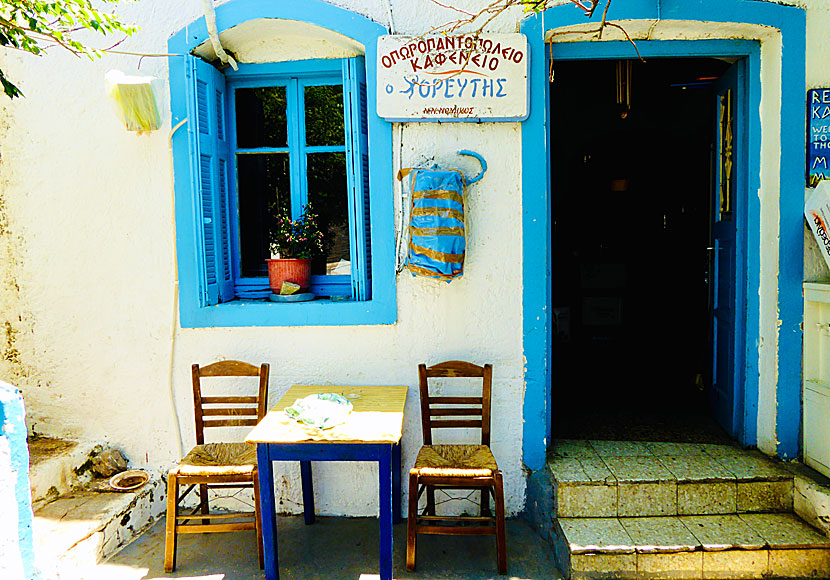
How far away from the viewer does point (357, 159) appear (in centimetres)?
392

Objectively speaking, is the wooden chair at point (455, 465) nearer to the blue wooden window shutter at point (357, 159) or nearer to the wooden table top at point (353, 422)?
the wooden table top at point (353, 422)

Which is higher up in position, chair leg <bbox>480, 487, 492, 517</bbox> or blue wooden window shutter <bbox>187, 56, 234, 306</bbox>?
blue wooden window shutter <bbox>187, 56, 234, 306</bbox>

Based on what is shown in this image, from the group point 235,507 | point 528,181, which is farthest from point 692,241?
point 235,507

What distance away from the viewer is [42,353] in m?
4.06

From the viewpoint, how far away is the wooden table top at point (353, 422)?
2.89m

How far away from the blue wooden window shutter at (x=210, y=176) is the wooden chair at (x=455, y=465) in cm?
150

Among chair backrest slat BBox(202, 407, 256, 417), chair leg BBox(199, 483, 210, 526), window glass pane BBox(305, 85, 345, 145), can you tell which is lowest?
chair leg BBox(199, 483, 210, 526)

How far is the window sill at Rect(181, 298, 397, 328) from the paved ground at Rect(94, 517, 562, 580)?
4.16 ft

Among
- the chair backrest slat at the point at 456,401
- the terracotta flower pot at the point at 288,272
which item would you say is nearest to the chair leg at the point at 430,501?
the chair backrest slat at the point at 456,401

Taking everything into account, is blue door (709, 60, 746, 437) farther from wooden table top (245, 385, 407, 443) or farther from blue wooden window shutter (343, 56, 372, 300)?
blue wooden window shutter (343, 56, 372, 300)

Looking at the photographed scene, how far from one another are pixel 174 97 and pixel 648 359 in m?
5.33

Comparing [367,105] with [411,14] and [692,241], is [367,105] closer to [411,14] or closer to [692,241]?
[411,14]

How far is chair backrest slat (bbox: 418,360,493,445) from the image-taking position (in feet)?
12.0

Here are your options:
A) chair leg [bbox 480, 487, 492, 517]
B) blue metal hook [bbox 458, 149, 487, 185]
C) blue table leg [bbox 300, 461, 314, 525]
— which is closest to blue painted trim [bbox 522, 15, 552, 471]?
blue metal hook [bbox 458, 149, 487, 185]
